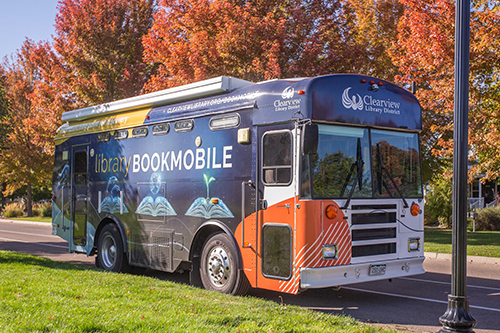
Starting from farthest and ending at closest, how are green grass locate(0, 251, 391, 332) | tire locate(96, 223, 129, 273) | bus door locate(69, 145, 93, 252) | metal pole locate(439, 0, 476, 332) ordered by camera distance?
bus door locate(69, 145, 93, 252)
tire locate(96, 223, 129, 273)
green grass locate(0, 251, 391, 332)
metal pole locate(439, 0, 476, 332)

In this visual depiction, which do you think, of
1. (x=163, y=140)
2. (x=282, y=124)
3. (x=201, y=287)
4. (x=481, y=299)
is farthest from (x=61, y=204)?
(x=481, y=299)

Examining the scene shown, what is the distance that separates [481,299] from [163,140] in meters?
6.32

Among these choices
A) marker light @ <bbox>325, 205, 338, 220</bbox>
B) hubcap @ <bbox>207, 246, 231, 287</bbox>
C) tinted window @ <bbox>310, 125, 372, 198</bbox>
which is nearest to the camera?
marker light @ <bbox>325, 205, 338, 220</bbox>

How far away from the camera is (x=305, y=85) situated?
737cm

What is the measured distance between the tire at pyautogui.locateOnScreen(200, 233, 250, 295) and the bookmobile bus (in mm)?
19

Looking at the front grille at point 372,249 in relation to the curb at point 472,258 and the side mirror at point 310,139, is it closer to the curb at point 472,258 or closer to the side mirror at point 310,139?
the side mirror at point 310,139

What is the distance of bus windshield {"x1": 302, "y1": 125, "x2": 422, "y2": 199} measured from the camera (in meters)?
7.28

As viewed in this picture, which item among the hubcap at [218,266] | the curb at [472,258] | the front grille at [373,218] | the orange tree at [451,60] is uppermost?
the orange tree at [451,60]

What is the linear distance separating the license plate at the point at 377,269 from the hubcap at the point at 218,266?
2.25 m

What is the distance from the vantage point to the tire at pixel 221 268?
8016 millimetres

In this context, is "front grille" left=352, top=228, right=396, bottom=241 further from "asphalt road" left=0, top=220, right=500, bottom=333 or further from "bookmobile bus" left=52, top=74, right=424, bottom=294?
"asphalt road" left=0, top=220, right=500, bottom=333

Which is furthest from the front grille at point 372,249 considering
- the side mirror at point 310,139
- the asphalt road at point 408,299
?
the side mirror at point 310,139

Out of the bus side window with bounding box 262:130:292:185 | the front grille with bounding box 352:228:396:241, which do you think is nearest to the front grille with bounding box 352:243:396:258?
the front grille with bounding box 352:228:396:241

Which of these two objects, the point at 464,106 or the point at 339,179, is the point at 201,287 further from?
the point at 464,106
